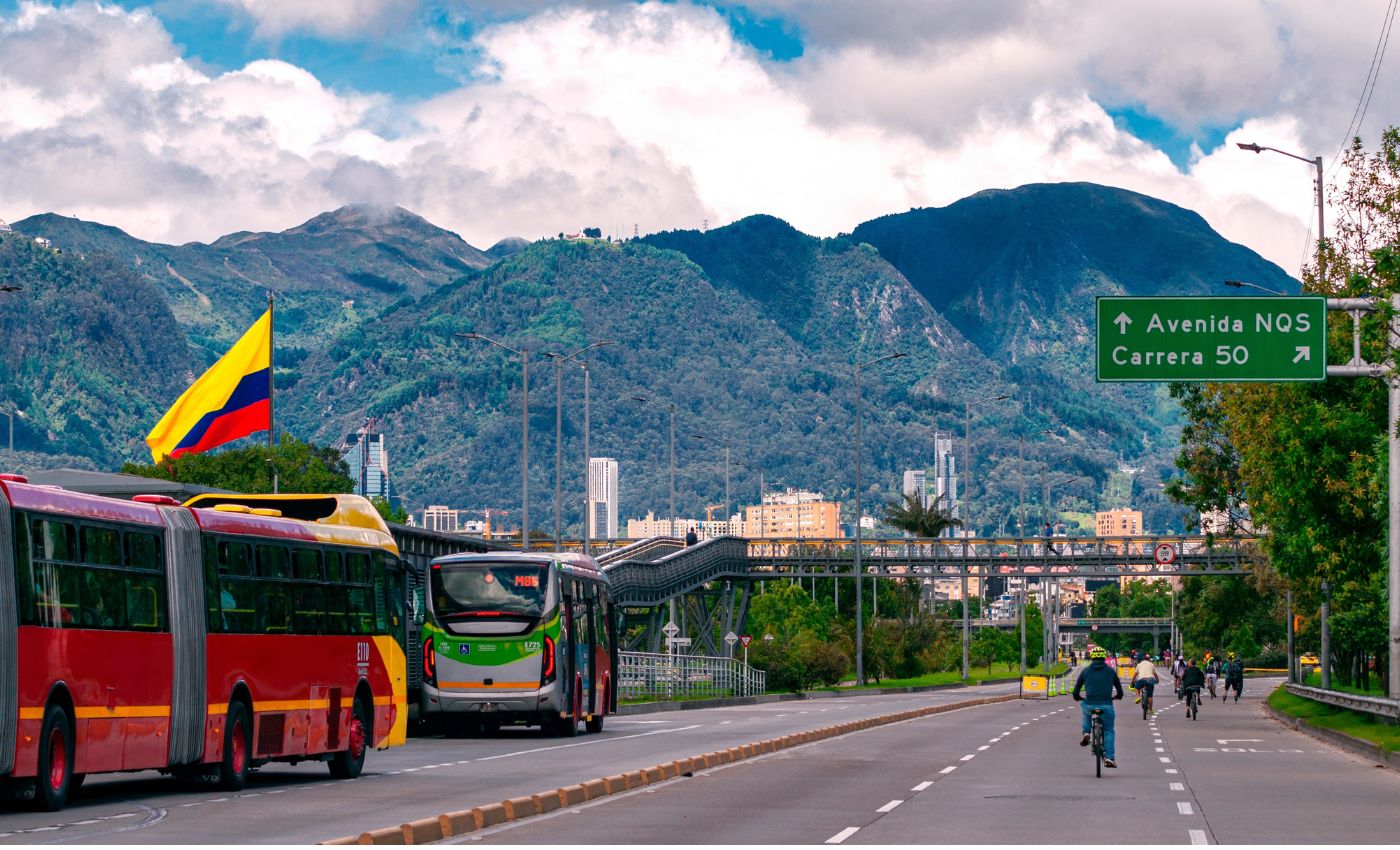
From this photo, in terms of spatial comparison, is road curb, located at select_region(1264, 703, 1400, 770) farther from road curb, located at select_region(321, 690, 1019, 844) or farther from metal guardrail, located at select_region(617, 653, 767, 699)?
metal guardrail, located at select_region(617, 653, 767, 699)

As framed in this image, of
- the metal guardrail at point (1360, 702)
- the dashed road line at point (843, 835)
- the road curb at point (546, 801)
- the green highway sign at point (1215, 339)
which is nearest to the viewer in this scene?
the road curb at point (546, 801)

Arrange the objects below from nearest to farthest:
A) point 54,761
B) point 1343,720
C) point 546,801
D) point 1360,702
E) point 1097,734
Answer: point 54,761 → point 546,801 → point 1097,734 → point 1360,702 → point 1343,720

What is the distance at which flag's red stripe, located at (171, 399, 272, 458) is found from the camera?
51750 mm

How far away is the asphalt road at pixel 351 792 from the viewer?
1792cm

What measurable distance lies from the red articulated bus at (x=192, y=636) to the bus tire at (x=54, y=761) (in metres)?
0.02

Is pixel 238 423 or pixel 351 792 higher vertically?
pixel 238 423

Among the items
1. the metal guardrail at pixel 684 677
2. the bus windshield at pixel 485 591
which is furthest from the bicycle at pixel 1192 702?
the bus windshield at pixel 485 591

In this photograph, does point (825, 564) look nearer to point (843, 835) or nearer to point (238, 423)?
point (238, 423)

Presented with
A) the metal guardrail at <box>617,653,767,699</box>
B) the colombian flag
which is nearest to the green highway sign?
the colombian flag

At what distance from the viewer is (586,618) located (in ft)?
133

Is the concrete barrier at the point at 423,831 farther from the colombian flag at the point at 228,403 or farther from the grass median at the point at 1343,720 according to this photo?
the colombian flag at the point at 228,403

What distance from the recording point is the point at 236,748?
2348 cm

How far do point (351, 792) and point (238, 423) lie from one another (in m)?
30.0

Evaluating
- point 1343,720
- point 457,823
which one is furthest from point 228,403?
point 457,823
